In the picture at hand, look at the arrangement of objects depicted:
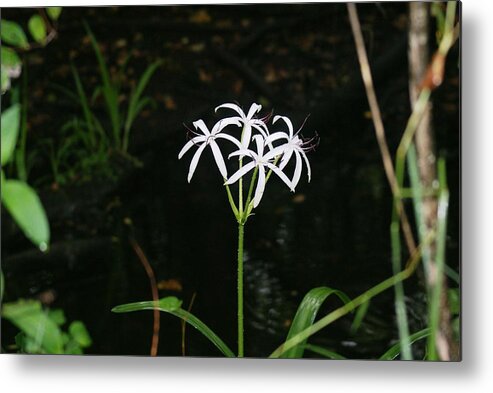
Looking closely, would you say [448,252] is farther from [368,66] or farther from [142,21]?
[142,21]

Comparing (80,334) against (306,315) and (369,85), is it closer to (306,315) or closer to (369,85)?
(306,315)

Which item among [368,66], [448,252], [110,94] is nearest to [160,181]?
[110,94]

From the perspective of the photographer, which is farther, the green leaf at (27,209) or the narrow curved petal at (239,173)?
the narrow curved petal at (239,173)

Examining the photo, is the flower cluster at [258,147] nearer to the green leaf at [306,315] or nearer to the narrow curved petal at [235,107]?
the narrow curved petal at [235,107]

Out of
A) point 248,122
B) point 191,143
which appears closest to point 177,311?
point 191,143

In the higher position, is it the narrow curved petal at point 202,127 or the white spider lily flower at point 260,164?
the narrow curved petal at point 202,127

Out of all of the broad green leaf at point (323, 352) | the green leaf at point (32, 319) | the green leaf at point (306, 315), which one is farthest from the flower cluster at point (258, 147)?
the green leaf at point (32, 319)

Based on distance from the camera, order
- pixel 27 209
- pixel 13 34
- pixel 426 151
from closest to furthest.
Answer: pixel 27 209
pixel 426 151
pixel 13 34
